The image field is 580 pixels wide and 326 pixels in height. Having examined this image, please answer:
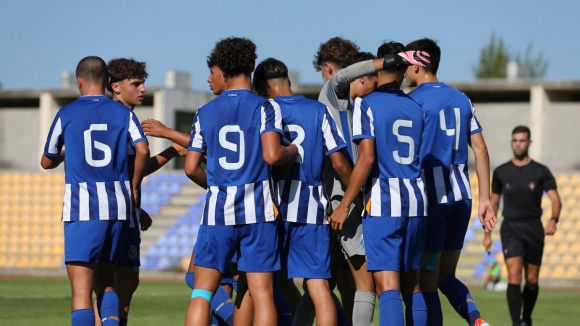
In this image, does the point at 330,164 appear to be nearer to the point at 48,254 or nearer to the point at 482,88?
the point at 48,254

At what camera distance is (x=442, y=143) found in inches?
300

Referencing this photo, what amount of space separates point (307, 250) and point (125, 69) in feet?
7.72

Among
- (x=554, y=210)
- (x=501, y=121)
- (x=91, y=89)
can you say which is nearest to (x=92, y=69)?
(x=91, y=89)

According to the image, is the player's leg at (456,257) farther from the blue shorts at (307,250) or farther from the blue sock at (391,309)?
the blue shorts at (307,250)

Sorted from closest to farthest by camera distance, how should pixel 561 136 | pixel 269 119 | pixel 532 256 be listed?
pixel 269 119
pixel 532 256
pixel 561 136

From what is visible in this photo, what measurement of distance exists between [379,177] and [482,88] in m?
22.5

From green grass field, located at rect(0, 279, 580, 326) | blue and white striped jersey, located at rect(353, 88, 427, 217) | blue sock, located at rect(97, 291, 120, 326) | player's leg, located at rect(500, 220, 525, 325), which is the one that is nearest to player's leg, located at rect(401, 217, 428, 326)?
blue and white striped jersey, located at rect(353, 88, 427, 217)

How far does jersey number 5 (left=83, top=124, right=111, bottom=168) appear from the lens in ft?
22.7

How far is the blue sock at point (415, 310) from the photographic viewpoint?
7031mm

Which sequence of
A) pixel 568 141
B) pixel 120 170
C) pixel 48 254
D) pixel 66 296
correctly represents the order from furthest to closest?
pixel 568 141 < pixel 48 254 < pixel 66 296 < pixel 120 170

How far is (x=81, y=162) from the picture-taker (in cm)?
692

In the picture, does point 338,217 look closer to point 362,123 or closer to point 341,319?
point 362,123

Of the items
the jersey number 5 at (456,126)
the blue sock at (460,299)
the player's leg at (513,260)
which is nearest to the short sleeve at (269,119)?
the jersey number 5 at (456,126)

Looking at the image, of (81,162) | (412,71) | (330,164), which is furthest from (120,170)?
(412,71)
